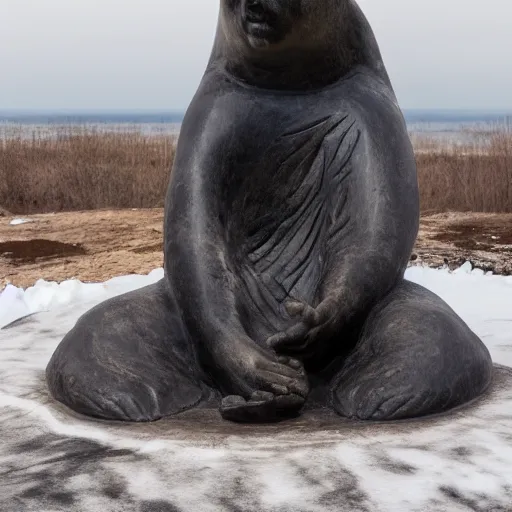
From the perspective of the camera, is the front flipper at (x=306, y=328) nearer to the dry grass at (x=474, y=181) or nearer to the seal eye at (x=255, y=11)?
the seal eye at (x=255, y=11)

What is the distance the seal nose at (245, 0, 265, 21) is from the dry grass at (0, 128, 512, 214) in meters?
6.35

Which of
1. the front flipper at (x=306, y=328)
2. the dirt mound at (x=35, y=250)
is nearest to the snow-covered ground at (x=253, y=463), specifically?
the front flipper at (x=306, y=328)

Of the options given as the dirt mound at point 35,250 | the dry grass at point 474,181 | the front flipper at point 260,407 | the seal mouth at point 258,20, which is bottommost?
the dirt mound at point 35,250

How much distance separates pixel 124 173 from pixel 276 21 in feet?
24.5

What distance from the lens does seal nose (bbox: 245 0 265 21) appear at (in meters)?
3.24

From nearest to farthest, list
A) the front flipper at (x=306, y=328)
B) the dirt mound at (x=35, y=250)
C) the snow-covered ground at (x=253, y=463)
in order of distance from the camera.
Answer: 1. the snow-covered ground at (x=253, y=463)
2. the front flipper at (x=306, y=328)
3. the dirt mound at (x=35, y=250)

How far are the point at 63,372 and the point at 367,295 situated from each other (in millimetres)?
1109

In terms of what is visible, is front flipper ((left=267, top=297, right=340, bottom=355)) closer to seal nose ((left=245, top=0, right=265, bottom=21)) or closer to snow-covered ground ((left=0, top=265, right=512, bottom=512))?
snow-covered ground ((left=0, top=265, right=512, bottom=512))

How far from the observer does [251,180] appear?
3.57m

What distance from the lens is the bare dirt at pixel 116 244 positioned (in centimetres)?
680

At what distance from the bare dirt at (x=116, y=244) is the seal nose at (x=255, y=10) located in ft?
11.9

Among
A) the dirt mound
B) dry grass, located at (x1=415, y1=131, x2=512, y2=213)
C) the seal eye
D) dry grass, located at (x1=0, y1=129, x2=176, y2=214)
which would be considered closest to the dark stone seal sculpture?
the seal eye

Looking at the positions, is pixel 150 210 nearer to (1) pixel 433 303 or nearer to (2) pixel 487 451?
(1) pixel 433 303

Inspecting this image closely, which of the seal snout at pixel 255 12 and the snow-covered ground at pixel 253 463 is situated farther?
the seal snout at pixel 255 12
